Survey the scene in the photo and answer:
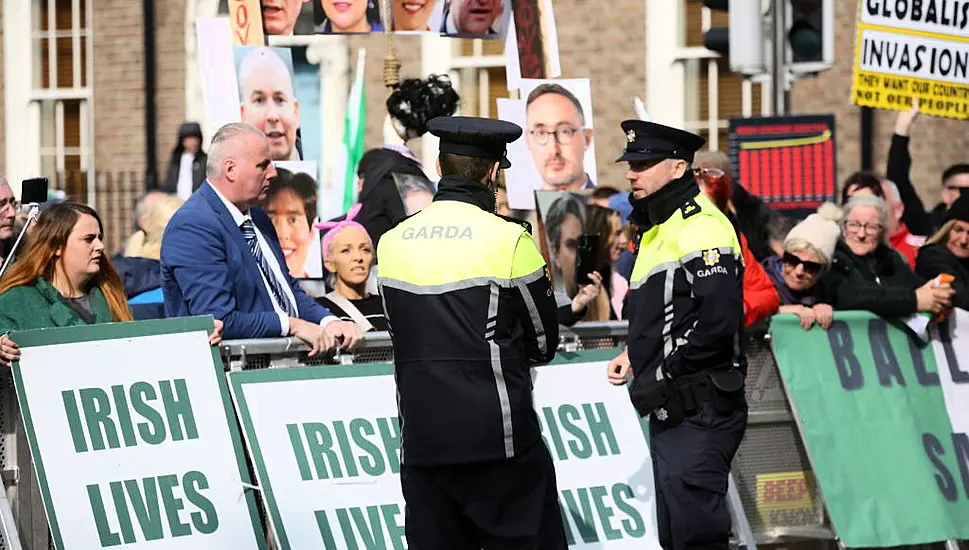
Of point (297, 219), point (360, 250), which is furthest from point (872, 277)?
point (297, 219)

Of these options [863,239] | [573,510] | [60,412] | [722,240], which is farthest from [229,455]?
[863,239]

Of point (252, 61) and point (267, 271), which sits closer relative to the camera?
point (267, 271)

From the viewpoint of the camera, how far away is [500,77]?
63.9 feet

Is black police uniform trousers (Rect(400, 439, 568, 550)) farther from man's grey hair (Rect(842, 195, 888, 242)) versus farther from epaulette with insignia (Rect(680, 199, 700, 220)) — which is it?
man's grey hair (Rect(842, 195, 888, 242))

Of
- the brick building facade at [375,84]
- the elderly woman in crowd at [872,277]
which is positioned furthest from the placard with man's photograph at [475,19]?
the brick building facade at [375,84]

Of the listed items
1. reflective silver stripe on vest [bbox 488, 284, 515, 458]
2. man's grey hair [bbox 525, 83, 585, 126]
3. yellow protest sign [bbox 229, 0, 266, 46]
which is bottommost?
reflective silver stripe on vest [bbox 488, 284, 515, 458]

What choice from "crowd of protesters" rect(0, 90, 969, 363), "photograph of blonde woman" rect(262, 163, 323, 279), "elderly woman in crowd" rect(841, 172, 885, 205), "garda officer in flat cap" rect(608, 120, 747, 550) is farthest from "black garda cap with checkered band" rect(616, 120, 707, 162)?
"elderly woman in crowd" rect(841, 172, 885, 205)

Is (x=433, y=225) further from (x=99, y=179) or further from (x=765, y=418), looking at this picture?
(x=99, y=179)

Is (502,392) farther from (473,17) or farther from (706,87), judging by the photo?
(706,87)

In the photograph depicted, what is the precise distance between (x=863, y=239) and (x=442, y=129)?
3965 mm

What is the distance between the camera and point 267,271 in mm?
7512

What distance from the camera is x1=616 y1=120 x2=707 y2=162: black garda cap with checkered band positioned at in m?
7.09

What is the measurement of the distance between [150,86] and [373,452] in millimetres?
13607

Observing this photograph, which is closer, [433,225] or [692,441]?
[433,225]
